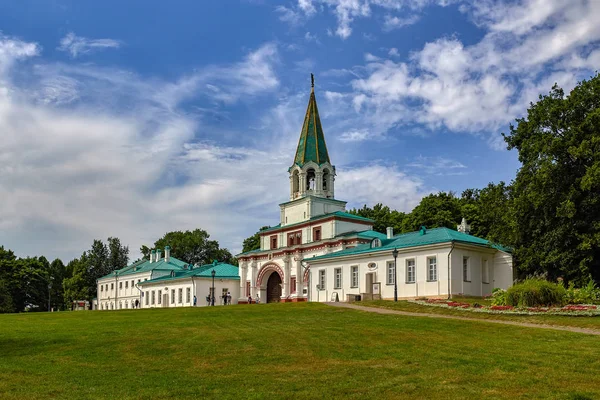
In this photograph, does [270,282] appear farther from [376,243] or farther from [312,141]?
[376,243]

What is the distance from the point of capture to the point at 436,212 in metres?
65.6

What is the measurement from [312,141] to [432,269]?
24.4 meters

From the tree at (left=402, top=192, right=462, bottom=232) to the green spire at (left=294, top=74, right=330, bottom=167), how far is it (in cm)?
1153

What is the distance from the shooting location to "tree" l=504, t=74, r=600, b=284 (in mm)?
37375

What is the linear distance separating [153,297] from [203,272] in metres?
12.0

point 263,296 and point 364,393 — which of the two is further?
point 263,296

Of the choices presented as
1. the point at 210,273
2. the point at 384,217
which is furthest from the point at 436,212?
the point at 210,273

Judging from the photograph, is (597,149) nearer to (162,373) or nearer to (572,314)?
(572,314)

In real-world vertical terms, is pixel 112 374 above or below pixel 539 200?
below

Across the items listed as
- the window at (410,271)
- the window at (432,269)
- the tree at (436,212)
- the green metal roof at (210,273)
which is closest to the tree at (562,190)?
the window at (432,269)

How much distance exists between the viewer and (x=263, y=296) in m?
63.0

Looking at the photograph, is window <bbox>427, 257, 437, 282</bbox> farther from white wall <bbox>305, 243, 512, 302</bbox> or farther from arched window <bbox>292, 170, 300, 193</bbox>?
arched window <bbox>292, 170, 300, 193</bbox>

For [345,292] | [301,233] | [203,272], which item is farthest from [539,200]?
[203,272]

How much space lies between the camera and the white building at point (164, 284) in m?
72.3
